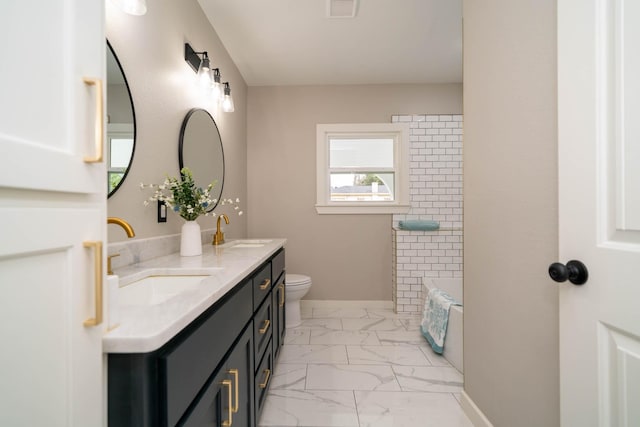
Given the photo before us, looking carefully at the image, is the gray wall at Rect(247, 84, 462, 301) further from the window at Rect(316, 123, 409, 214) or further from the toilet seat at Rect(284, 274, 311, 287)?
the toilet seat at Rect(284, 274, 311, 287)

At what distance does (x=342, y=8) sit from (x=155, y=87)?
1494mm

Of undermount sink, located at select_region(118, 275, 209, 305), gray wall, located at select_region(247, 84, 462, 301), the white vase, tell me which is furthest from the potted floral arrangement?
gray wall, located at select_region(247, 84, 462, 301)

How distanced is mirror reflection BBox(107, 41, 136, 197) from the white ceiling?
4.11 feet

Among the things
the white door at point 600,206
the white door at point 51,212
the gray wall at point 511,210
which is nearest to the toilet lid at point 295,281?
the gray wall at point 511,210

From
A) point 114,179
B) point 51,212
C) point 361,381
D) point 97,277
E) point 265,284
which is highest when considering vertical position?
point 114,179

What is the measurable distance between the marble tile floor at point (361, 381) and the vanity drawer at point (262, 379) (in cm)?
15

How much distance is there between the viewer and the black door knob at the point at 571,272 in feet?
2.71

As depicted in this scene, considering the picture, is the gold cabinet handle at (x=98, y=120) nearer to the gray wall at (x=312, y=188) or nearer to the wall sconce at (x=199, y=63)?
the wall sconce at (x=199, y=63)

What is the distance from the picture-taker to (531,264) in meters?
1.17

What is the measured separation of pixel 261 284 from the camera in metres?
1.62

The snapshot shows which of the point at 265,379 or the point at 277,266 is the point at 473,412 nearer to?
the point at 265,379

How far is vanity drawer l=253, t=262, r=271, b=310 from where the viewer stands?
1.47m

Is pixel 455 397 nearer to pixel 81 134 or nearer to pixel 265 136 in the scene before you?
pixel 81 134

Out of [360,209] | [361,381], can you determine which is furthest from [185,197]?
[360,209]
